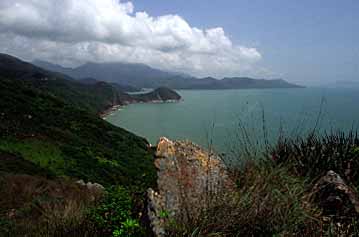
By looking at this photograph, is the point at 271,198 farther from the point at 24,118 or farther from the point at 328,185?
the point at 24,118

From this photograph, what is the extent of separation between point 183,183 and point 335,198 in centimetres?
143

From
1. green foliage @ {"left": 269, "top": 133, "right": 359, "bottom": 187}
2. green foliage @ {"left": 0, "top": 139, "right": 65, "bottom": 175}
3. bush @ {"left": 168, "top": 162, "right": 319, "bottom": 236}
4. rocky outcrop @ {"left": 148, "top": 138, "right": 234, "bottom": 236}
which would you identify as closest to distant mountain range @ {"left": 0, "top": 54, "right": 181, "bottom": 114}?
green foliage @ {"left": 0, "top": 139, "right": 65, "bottom": 175}

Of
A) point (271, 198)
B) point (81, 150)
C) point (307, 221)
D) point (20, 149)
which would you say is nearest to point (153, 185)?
point (271, 198)

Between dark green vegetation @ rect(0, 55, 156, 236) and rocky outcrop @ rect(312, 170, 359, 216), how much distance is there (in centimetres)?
164

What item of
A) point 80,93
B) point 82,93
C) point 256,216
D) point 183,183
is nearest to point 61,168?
point 183,183

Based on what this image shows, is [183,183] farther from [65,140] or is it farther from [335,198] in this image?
[65,140]

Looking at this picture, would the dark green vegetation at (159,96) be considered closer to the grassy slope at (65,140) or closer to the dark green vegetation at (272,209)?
the grassy slope at (65,140)

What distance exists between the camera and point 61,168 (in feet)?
111

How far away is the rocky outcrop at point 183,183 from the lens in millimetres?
3006

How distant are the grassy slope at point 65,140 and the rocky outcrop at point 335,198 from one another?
54.2 ft

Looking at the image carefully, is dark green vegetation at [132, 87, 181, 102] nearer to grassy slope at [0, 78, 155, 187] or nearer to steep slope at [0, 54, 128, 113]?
steep slope at [0, 54, 128, 113]

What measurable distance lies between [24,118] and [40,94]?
78.9ft

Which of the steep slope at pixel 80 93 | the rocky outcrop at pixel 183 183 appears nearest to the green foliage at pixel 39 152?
the rocky outcrop at pixel 183 183

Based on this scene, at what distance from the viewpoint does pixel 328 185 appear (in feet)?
11.9
